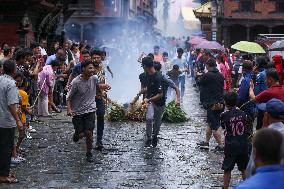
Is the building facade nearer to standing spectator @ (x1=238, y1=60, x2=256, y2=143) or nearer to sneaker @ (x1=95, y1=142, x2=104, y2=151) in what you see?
sneaker @ (x1=95, y1=142, x2=104, y2=151)

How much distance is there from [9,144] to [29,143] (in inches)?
131

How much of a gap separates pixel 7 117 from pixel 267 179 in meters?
5.67

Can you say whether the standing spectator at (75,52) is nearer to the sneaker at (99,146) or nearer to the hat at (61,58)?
the hat at (61,58)

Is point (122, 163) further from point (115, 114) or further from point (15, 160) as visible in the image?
point (115, 114)

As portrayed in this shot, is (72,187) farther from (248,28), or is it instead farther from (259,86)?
(248,28)

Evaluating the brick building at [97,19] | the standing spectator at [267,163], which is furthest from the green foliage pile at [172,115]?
the brick building at [97,19]

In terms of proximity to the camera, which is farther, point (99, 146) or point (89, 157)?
point (99, 146)

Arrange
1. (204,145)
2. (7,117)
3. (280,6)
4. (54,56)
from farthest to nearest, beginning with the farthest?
(280,6), (54,56), (204,145), (7,117)

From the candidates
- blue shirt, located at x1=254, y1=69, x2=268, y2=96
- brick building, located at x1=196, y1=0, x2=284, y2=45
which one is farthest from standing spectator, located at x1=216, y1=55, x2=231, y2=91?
brick building, located at x1=196, y1=0, x2=284, y2=45

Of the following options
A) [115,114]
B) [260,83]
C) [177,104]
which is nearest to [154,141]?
[177,104]

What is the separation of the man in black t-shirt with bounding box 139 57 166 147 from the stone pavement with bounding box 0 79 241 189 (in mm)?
386

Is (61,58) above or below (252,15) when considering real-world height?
below

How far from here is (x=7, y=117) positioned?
8.62 m

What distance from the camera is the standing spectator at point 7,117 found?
848 cm
